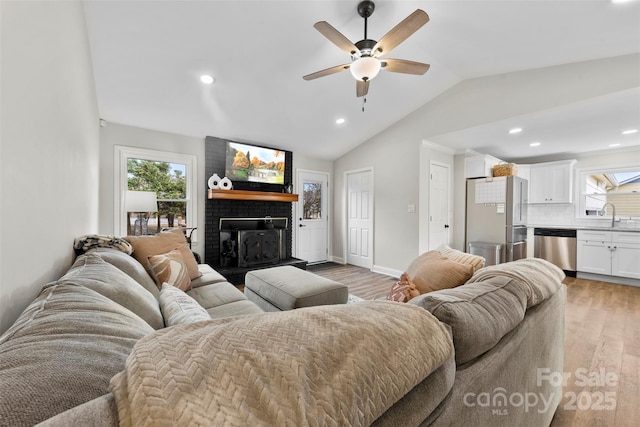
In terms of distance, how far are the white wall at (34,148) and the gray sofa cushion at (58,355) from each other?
10.4 inches

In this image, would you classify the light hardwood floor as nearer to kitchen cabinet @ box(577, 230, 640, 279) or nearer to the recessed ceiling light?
kitchen cabinet @ box(577, 230, 640, 279)

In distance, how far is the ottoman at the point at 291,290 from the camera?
179 centimetres

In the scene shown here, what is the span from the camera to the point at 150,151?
12.0 ft

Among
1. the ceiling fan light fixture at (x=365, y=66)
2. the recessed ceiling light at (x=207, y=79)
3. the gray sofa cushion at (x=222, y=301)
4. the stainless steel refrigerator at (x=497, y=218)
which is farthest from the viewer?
the stainless steel refrigerator at (x=497, y=218)

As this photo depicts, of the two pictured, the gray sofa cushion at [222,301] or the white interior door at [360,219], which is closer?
the gray sofa cushion at [222,301]

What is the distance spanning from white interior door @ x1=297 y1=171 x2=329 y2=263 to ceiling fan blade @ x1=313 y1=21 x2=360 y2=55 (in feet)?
10.7

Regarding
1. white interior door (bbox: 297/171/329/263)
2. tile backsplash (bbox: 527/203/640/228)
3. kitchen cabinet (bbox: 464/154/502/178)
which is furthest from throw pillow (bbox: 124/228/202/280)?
tile backsplash (bbox: 527/203/640/228)

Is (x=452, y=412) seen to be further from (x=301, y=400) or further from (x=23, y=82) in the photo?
(x=23, y=82)

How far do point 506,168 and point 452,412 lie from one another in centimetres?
480

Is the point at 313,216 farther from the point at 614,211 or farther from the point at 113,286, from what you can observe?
the point at 614,211

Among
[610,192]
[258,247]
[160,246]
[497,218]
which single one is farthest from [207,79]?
[610,192]

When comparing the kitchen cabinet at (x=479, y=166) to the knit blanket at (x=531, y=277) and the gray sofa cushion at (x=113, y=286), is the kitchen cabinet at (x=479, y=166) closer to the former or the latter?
the knit blanket at (x=531, y=277)

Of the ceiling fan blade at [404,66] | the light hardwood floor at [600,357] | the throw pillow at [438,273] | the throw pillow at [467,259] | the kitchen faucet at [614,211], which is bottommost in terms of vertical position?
the light hardwood floor at [600,357]

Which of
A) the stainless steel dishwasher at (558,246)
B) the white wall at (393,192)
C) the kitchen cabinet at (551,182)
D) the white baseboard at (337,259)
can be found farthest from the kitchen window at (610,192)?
the white baseboard at (337,259)
